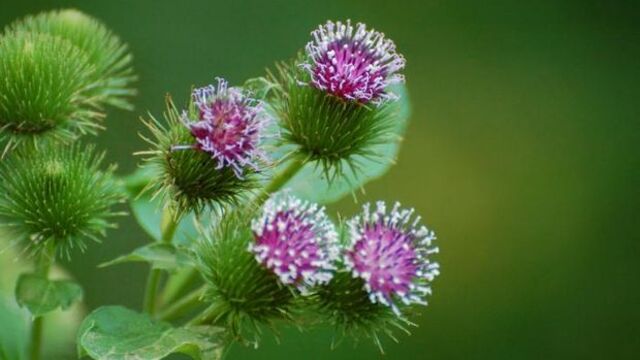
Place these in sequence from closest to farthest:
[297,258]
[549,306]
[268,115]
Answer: [297,258] < [268,115] < [549,306]

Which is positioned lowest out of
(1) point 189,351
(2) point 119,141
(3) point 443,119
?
(1) point 189,351

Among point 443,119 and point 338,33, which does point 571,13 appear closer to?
point 443,119

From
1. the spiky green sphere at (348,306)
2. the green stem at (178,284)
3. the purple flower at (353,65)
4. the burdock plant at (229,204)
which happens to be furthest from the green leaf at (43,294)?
the purple flower at (353,65)

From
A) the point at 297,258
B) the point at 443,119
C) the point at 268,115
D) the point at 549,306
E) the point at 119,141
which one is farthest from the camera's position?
the point at 443,119

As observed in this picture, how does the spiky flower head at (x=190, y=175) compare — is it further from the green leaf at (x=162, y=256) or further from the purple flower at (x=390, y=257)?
the purple flower at (x=390, y=257)

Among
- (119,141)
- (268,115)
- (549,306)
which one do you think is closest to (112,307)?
(268,115)

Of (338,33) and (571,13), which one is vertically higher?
(571,13)

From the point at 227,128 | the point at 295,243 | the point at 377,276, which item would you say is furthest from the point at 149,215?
the point at 377,276
